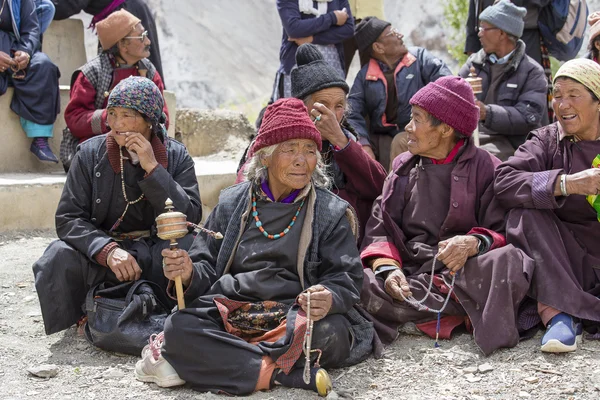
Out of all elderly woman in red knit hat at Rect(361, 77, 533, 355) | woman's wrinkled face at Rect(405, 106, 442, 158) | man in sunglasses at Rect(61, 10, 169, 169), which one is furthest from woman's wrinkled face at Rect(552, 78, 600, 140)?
man in sunglasses at Rect(61, 10, 169, 169)

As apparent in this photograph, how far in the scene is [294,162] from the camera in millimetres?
3883

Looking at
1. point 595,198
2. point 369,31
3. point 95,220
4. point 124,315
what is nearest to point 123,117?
point 95,220

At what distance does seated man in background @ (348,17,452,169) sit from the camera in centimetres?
607

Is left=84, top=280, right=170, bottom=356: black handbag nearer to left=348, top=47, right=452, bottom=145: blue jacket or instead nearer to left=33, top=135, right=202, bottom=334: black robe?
left=33, top=135, right=202, bottom=334: black robe

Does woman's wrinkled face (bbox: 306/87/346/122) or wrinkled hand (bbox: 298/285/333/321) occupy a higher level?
woman's wrinkled face (bbox: 306/87/346/122)

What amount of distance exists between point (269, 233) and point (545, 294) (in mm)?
1432

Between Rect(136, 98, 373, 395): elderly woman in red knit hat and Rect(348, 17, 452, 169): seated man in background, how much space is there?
6.63 feet

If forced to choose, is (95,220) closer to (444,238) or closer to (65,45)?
(444,238)

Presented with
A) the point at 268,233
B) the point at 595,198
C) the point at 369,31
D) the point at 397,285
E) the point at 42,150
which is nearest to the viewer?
the point at 268,233

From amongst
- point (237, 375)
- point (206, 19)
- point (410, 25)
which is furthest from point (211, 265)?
point (410, 25)

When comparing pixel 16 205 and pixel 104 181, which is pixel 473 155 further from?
pixel 16 205

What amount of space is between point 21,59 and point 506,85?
392cm

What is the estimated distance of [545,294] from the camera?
13.1ft

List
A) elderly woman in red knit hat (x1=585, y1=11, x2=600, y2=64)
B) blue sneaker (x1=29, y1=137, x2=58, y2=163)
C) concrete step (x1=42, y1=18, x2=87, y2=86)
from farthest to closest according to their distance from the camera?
concrete step (x1=42, y1=18, x2=87, y2=86), blue sneaker (x1=29, y1=137, x2=58, y2=163), elderly woman in red knit hat (x1=585, y1=11, x2=600, y2=64)
